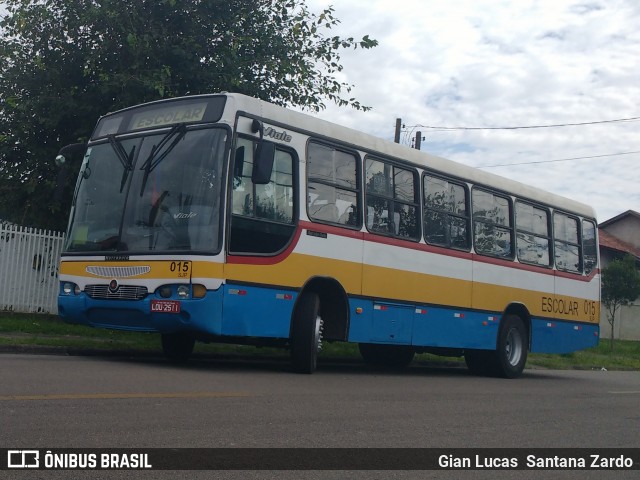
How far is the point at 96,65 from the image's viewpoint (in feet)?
57.3

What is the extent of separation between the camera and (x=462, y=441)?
705 centimetres

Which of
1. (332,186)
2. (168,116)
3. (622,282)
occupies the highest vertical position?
(622,282)

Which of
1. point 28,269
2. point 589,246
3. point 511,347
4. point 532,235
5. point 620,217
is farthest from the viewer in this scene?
point 620,217

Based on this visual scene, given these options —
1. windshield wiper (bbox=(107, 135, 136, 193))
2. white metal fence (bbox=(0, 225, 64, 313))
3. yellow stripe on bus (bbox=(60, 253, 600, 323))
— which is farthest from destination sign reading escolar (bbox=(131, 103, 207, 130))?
white metal fence (bbox=(0, 225, 64, 313))

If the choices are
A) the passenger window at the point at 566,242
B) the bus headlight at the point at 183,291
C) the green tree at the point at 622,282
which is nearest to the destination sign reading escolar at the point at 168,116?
the bus headlight at the point at 183,291

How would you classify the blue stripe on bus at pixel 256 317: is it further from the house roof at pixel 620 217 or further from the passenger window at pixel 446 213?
the house roof at pixel 620 217

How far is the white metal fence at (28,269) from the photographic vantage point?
1786cm

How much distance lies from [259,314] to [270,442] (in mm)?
4235

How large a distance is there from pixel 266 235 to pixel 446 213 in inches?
172

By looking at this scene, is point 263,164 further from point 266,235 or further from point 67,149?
point 67,149

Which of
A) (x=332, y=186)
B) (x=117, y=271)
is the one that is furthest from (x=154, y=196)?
(x=332, y=186)

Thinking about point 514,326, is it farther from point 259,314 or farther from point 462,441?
point 462,441

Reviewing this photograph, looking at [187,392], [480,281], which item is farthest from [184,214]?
[480,281]

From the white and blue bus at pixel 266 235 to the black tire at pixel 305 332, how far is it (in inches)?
0.7
